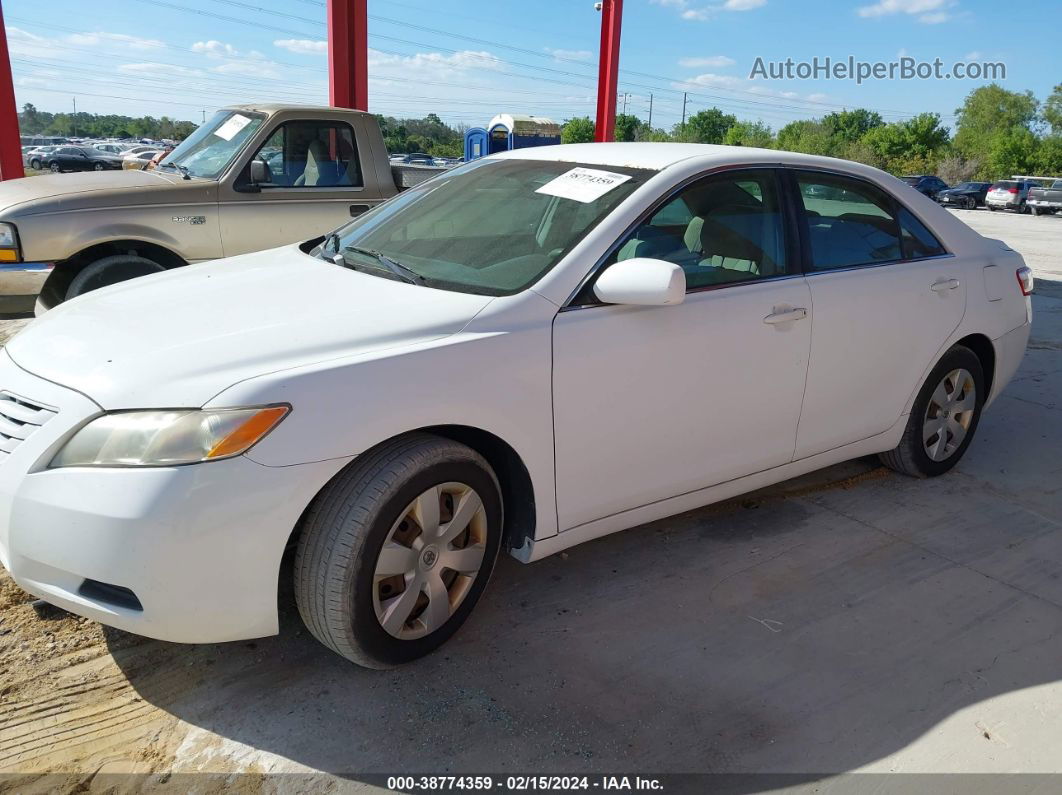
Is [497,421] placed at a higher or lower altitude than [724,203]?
lower

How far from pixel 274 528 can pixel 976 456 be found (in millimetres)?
4147

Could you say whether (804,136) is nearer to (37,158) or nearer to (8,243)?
(37,158)

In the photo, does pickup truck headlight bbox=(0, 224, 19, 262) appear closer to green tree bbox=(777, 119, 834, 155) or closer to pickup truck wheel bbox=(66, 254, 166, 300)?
pickup truck wheel bbox=(66, 254, 166, 300)

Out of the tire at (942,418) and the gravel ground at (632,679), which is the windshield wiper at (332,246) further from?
the tire at (942,418)

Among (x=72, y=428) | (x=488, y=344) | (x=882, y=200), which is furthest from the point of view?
(x=882, y=200)

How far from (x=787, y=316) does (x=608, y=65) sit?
12212mm

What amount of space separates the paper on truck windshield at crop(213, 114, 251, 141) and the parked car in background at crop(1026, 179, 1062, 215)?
39.0 meters

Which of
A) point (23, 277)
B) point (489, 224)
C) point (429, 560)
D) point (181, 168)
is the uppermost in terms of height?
point (181, 168)

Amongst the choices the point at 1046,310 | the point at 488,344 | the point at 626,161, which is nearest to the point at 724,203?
the point at 626,161

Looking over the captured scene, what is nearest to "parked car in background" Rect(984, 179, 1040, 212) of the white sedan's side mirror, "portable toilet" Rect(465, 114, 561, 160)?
"portable toilet" Rect(465, 114, 561, 160)

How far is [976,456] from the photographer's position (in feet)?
16.0

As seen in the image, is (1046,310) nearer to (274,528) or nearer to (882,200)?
(882,200)

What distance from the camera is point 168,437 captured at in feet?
7.27

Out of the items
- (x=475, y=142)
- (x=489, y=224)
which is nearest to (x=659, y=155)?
(x=489, y=224)
